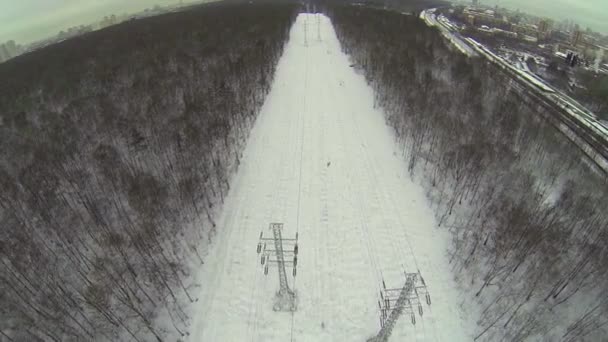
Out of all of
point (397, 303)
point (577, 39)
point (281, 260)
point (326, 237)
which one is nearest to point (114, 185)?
point (281, 260)

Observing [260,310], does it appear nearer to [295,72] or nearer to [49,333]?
[49,333]

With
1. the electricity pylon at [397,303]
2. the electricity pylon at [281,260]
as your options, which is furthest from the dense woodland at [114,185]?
the electricity pylon at [397,303]

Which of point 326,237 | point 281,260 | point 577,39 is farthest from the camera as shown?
point 577,39

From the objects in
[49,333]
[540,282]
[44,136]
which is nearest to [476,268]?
[540,282]

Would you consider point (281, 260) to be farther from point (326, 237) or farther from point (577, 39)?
point (577, 39)

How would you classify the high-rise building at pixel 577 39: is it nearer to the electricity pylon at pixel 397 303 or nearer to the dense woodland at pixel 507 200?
the dense woodland at pixel 507 200

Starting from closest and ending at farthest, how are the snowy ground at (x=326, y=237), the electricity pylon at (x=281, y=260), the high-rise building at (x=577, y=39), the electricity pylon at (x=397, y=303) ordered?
1. the electricity pylon at (x=397, y=303)
2. the snowy ground at (x=326, y=237)
3. the electricity pylon at (x=281, y=260)
4. the high-rise building at (x=577, y=39)
